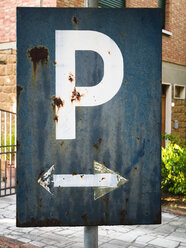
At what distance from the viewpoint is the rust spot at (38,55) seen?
1617 mm

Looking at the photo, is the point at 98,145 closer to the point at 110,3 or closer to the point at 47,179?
the point at 47,179

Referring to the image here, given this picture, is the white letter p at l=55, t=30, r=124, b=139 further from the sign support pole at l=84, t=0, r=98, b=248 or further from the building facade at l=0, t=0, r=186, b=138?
the building facade at l=0, t=0, r=186, b=138

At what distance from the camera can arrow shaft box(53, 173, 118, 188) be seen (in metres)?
1.61

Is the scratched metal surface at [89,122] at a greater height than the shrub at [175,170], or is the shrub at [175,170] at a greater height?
the scratched metal surface at [89,122]

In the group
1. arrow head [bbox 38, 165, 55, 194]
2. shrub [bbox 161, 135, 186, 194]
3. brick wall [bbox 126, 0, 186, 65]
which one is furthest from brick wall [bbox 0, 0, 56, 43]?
arrow head [bbox 38, 165, 55, 194]

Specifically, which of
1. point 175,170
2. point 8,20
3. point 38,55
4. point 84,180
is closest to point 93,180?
point 84,180

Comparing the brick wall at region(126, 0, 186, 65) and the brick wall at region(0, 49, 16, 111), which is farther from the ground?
the brick wall at region(126, 0, 186, 65)

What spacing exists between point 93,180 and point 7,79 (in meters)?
8.16

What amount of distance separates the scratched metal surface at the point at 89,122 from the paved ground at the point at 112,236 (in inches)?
103

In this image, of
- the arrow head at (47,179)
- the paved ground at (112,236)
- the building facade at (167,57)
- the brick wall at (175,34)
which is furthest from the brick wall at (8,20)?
the arrow head at (47,179)

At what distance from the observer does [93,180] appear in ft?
5.32

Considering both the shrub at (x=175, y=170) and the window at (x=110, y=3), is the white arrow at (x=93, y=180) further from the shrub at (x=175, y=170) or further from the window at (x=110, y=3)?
the window at (x=110, y=3)

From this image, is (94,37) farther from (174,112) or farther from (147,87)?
(174,112)

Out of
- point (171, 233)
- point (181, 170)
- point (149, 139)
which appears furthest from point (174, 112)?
point (149, 139)
